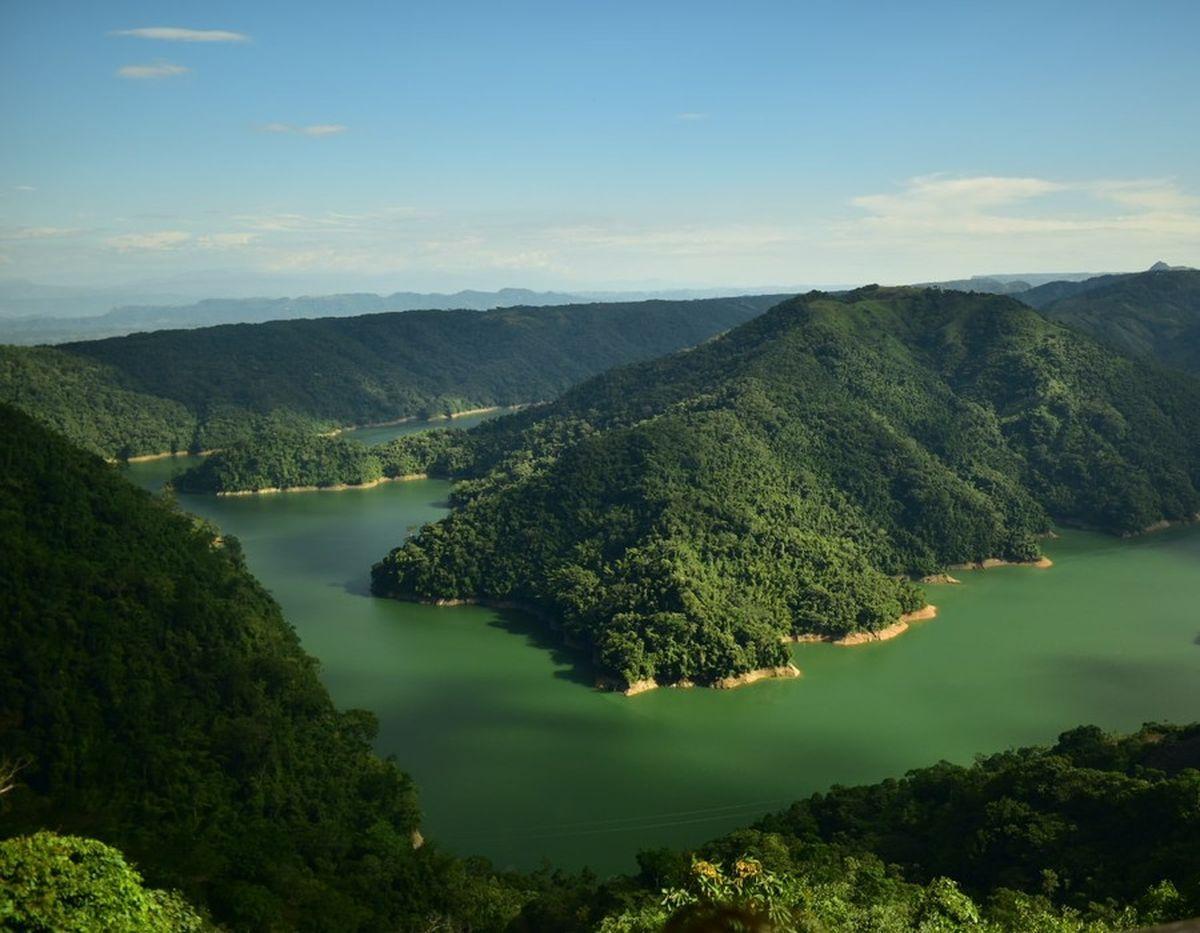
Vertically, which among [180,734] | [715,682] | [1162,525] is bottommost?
[715,682]

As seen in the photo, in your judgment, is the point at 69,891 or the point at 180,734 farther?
the point at 180,734

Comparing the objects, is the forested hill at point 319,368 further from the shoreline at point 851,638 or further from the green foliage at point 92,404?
the shoreline at point 851,638

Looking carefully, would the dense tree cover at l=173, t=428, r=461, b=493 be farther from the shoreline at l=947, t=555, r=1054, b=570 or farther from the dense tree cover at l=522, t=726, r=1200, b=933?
the dense tree cover at l=522, t=726, r=1200, b=933

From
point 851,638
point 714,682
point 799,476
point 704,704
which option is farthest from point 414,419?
point 704,704

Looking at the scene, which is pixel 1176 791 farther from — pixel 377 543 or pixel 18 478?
pixel 377 543

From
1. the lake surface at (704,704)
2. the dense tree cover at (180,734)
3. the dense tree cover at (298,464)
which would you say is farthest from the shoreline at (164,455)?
the dense tree cover at (180,734)

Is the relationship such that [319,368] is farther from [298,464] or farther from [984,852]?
[984,852]

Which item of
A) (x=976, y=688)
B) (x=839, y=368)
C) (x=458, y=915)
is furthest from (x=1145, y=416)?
(x=458, y=915)

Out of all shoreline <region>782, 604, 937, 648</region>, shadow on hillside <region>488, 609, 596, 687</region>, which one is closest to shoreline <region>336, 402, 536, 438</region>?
shadow on hillside <region>488, 609, 596, 687</region>

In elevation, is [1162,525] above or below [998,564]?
above
